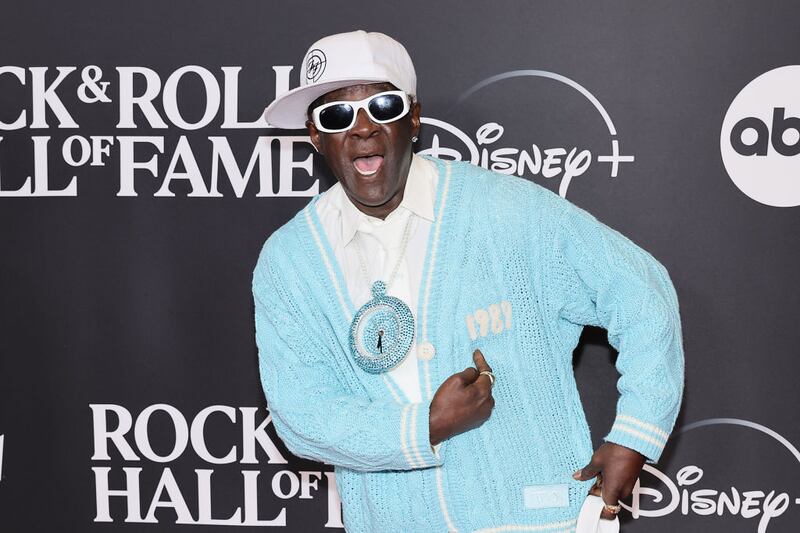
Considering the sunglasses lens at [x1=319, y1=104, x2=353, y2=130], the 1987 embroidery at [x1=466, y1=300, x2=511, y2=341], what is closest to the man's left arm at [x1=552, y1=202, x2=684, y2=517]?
the 1987 embroidery at [x1=466, y1=300, x2=511, y2=341]

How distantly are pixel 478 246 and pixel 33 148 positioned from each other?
Result: 1.36m

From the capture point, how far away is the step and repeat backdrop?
2305 millimetres

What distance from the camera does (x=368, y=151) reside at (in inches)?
66.7

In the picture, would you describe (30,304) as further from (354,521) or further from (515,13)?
(515,13)

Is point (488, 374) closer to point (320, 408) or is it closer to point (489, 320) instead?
point (489, 320)

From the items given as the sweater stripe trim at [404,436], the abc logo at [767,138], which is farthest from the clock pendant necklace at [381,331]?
the abc logo at [767,138]

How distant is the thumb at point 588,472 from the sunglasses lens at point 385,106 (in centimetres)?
74

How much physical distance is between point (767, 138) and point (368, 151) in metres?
1.17

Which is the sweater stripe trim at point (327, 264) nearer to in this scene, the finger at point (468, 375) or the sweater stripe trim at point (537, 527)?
the finger at point (468, 375)

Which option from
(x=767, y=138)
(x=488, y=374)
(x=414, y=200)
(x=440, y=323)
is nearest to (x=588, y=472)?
(x=488, y=374)

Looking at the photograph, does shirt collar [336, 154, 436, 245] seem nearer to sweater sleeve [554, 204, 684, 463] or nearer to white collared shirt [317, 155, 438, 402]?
white collared shirt [317, 155, 438, 402]

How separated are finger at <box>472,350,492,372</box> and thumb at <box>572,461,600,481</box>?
0.26 m

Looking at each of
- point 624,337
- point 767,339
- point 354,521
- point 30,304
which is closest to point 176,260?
point 30,304

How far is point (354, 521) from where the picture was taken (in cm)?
186
